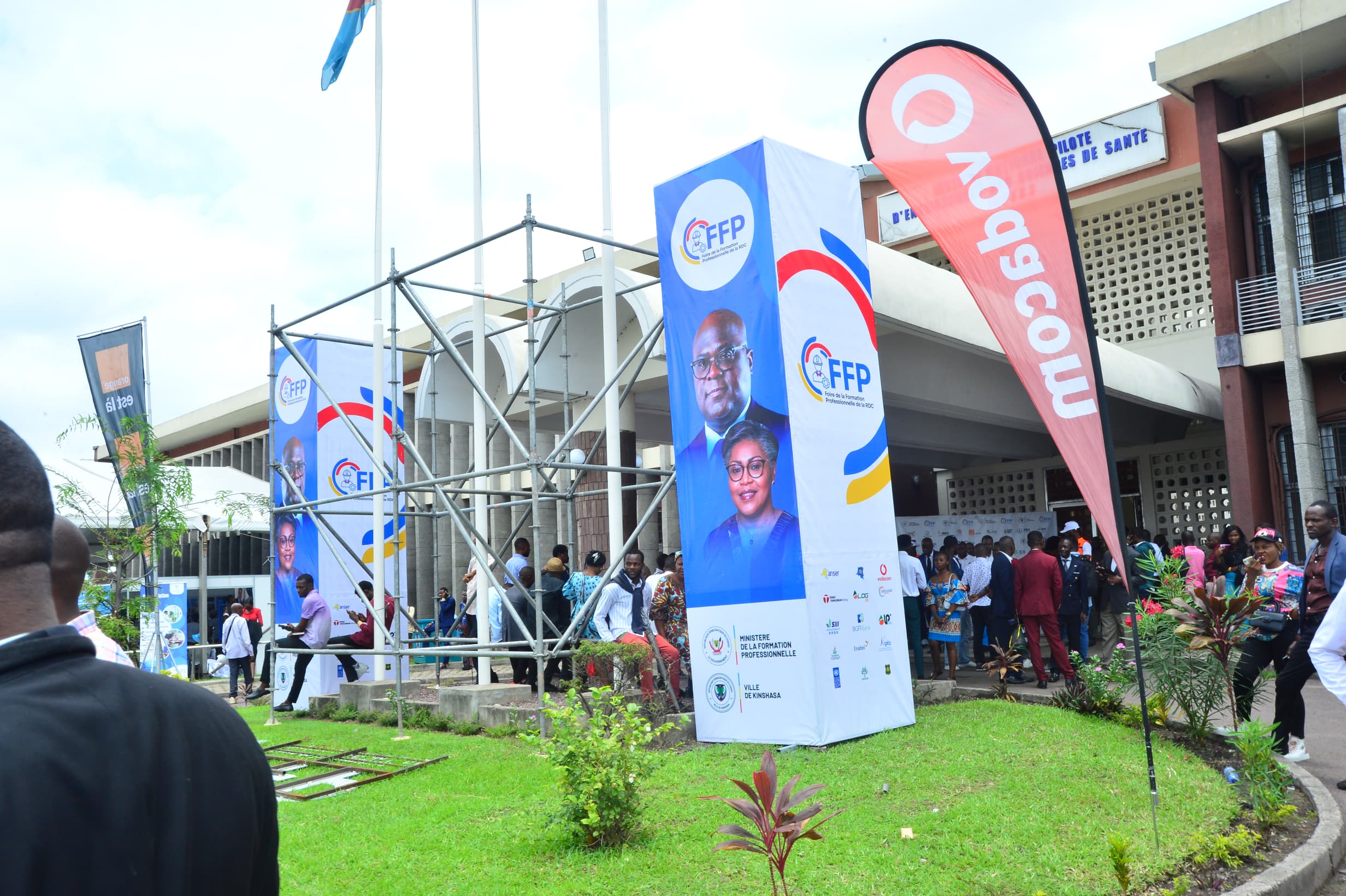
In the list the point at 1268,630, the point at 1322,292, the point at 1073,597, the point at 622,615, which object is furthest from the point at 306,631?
the point at 1322,292

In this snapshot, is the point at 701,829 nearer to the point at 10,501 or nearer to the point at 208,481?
the point at 10,501

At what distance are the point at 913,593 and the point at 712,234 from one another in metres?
4.63

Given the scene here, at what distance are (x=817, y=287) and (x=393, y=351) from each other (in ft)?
15.5

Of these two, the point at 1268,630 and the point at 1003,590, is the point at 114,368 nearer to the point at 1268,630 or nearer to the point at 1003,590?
the point at 1003,590

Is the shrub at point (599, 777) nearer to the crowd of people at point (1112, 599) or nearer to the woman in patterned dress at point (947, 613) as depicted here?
the crowd of people at point (1112, 599)

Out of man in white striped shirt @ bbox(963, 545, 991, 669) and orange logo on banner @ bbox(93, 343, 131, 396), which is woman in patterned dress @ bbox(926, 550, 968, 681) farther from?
orange logo on banner @ bbox(93, 343, 131, 396)

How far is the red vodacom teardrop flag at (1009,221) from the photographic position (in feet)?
17.9

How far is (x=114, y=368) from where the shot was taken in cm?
1488

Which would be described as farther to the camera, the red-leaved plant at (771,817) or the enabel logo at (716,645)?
the enabel logo at (716,645)

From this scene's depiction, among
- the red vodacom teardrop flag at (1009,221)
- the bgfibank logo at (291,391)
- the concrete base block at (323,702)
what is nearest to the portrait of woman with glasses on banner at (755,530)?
the red vodacom teardrop flag at (1009,221)

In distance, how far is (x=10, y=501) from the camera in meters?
1.36

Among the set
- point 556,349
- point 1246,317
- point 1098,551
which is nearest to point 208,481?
point 556,349

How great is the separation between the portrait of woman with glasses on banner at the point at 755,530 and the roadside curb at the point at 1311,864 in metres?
3.56

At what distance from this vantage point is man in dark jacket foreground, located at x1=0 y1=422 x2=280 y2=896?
118 cm
